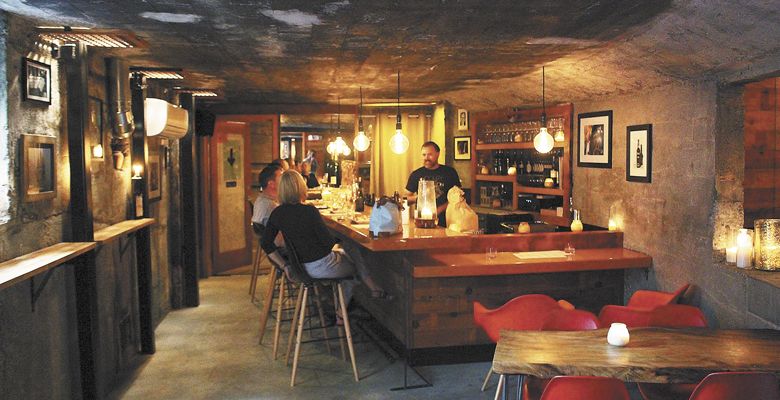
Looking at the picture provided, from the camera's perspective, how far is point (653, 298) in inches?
199

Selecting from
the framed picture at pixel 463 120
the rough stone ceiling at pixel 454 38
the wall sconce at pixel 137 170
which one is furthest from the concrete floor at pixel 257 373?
the framed picture at pixel 463 120

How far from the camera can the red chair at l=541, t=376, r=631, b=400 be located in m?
2.90

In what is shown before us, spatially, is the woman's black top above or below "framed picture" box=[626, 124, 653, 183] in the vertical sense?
below

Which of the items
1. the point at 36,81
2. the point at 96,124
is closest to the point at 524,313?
the point at 36,81

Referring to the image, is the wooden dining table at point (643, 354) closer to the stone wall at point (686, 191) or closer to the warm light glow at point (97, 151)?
the stone wall at point (686, 191)

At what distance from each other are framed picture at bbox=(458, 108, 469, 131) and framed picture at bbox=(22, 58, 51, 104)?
693cm

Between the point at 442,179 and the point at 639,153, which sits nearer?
the point at 639,153

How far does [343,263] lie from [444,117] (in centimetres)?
592

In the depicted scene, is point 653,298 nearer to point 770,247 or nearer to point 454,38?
point 770,247

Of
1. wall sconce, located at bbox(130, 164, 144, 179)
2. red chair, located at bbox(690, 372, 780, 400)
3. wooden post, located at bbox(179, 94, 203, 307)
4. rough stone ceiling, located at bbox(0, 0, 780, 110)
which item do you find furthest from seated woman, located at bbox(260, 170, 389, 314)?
wooden post, located at bbox(179, 94, 203, 307)

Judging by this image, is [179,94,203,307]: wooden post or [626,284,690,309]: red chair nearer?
[626,284,690,309]: red chair

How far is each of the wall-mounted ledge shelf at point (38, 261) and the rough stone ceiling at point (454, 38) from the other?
4.27 feet

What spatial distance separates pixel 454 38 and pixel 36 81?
8.48 ft

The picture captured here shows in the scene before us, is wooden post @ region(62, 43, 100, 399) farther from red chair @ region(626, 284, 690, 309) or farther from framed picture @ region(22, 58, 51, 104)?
red chair @ region(626, 284, 690, 309)
